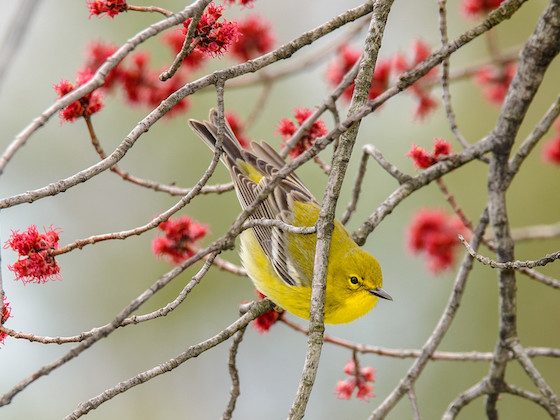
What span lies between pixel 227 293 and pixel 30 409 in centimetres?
266

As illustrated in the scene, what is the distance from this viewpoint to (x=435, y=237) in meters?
5.70

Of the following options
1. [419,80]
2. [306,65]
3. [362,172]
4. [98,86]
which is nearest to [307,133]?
[362,172]

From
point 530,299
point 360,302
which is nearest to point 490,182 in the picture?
point 360,302

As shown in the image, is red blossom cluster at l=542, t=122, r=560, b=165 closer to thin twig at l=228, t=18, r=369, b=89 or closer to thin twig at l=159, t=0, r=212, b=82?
thin twig at l=228, t=18, r=369, b=89

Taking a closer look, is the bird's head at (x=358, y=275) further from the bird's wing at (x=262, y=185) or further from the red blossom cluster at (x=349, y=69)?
the red blossom cluster at (x=349, y=69)

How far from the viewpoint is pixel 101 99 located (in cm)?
391

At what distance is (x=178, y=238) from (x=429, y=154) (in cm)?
140

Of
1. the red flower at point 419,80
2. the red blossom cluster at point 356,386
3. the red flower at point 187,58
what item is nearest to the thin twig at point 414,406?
the red blossom cluster at point 356,386

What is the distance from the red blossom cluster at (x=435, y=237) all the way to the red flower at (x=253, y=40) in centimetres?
163

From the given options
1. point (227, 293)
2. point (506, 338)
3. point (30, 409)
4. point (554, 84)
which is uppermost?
point (554, 84)

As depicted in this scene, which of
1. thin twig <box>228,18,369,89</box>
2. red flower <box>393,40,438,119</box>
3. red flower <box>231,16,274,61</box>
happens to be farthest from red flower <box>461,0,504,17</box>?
red flower <box>231,16,274,61</box>

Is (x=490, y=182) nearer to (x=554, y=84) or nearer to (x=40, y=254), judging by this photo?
(x=40, y=254)

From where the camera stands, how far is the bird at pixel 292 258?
4.77 metres

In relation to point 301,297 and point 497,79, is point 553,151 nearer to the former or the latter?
point 497,79
